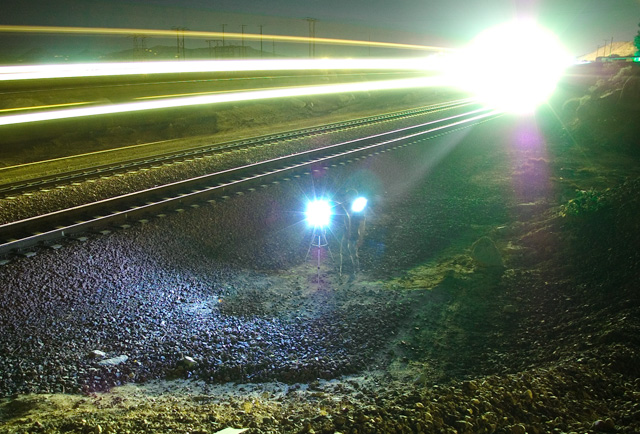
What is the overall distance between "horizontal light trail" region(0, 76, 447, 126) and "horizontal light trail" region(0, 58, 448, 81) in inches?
151

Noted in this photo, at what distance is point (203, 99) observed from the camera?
27.3 metres

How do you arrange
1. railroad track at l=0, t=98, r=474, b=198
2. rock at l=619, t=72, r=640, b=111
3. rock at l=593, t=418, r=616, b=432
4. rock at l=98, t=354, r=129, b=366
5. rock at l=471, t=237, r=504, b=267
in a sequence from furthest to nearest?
rock at l=619, t=72, r=640, b=111, railroad track at l=0, t=98, r=474, b=198, rock at l=471, t=237, r=504, b=267, rock at l=98, t=354, r=129, b=366, rock at l=593, t=418, r=616, b=432

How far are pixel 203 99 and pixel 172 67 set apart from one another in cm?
662

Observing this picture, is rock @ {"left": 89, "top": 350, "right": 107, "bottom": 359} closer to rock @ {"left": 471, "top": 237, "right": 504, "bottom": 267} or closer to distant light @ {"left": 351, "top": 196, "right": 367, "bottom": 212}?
distant light @ {"left": 351, "top": 196, "right": 367, "bottom": 212}

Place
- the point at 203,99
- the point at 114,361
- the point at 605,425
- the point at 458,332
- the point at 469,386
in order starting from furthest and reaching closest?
the point at 203,99 → the point at 458,332 → the point at 114,361 → the point at 469,386 → the point at 605,425

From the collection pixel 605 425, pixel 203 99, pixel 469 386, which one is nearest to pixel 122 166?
pixel 469 386

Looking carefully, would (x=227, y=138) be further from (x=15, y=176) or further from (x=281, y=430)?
(x=281, y=430)

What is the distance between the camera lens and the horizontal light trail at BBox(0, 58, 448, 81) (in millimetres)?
23844

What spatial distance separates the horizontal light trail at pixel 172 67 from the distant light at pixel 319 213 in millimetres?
17797

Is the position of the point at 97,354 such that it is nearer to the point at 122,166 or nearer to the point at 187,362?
the point at 187,362

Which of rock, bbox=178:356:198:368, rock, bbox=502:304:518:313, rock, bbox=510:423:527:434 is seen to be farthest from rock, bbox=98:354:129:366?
rock, bbox=502:304:518:313

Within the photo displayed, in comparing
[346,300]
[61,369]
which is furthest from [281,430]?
[346,300]

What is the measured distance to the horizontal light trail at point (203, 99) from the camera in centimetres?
2022

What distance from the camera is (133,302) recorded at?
7086 mm
